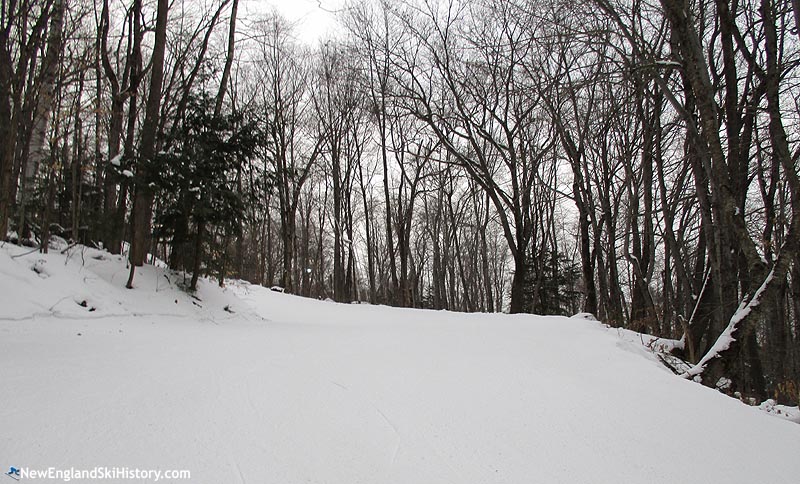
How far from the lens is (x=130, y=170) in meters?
6.11

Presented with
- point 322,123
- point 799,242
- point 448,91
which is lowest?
point 799,242

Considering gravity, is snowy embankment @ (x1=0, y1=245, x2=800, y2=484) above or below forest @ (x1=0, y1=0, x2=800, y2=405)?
below

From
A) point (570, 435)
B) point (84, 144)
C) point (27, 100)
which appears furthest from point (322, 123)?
point (570, 435)

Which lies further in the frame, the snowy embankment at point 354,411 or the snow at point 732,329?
the snow at point 732,329

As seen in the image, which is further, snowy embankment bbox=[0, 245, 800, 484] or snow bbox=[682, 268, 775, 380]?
snow bbox=[682, 268, 775, 380]

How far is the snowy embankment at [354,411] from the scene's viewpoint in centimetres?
172

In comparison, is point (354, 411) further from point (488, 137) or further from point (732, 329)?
point (488, 137)

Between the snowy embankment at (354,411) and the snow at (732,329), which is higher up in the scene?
the snow at (732,329)

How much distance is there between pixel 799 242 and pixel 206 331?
→ 6877mm

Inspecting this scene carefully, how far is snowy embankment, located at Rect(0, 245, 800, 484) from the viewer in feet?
5.65

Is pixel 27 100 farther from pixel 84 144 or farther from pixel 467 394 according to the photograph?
pixel 467 394

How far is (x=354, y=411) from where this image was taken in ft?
7.63

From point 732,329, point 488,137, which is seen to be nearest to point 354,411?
point 732,329

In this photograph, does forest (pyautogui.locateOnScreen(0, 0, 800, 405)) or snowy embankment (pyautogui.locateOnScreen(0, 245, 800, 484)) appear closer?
snowy embankment (pyautogui.locateOnScreen(0, 245, 800, 484))
